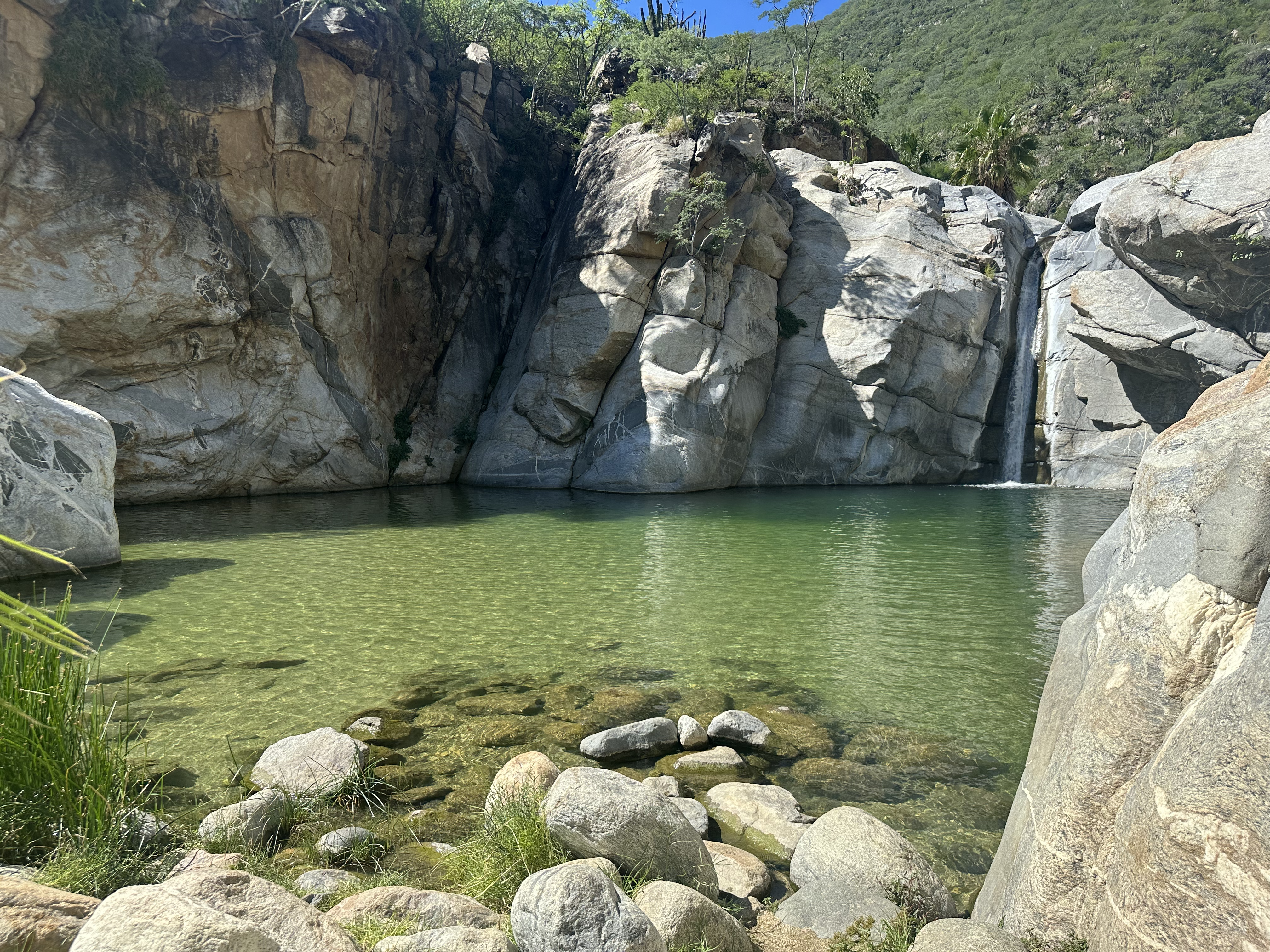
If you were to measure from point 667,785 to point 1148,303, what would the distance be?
26083 millimetres

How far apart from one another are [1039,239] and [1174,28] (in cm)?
4011

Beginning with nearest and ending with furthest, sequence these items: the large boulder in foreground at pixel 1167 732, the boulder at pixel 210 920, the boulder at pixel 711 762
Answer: the boulder at pixel 210 920 < the large boulder in foreground at pixel 1167 732 < the boulder at pixel 711 762

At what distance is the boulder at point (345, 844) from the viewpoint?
4.54 metres

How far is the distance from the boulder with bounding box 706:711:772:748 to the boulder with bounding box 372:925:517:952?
135 inches

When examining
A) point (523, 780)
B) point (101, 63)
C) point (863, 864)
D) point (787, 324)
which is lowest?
point (863, 864)

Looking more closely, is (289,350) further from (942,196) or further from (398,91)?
(942,196)

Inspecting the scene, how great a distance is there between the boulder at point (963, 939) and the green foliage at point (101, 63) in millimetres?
24882

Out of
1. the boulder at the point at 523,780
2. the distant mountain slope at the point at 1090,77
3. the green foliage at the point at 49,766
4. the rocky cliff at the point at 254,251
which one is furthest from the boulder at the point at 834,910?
the distant mountain slope at the point at 1090,77

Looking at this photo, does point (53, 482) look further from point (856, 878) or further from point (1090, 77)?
point (1090, 77)

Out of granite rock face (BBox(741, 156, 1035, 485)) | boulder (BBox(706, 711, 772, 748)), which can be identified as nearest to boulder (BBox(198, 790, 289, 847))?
boulder (BBox(706, 711, 772, 748))

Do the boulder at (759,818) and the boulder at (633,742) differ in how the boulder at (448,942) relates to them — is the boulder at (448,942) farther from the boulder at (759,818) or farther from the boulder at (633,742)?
the boulder at (633,742)

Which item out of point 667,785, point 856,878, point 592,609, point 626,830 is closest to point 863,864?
point 856,878

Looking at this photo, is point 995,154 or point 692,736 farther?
point 995,154

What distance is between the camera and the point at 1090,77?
58.5m
